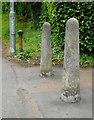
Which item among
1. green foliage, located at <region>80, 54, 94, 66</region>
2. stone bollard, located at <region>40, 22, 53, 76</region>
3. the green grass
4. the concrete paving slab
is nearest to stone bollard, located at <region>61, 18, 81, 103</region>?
the concrete paving slab

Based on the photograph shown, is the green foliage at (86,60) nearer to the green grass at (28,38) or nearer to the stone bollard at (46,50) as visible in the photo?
the stone bollard at (46,50)

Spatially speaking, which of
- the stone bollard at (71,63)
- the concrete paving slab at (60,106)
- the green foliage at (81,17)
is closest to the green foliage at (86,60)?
the green foliage at (81,17)

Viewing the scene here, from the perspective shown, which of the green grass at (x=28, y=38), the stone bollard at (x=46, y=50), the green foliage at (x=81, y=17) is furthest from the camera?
the green grass at (x=28, y=38)

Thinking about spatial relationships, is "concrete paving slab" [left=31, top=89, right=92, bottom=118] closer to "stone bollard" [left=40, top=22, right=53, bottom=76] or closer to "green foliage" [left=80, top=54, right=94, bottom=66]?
"stone bollard" [left=40, top=22, right=53, bottom=76]

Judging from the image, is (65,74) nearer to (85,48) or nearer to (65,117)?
(65,117)

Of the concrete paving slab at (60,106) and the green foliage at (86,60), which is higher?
the green foliage at (86,60)

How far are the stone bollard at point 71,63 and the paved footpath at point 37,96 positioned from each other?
0.66ft

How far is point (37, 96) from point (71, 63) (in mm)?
1147

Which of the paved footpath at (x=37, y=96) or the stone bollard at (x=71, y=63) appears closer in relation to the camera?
the paved footpath at (x=37, y=96)

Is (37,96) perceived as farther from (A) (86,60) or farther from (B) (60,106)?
(A) (86,60)

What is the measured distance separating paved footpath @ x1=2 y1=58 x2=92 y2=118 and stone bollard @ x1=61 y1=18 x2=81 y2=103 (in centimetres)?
20

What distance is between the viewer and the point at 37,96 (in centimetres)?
727

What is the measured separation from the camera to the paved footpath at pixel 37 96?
20.8 feet

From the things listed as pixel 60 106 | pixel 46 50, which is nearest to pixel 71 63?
pixel 60 106
